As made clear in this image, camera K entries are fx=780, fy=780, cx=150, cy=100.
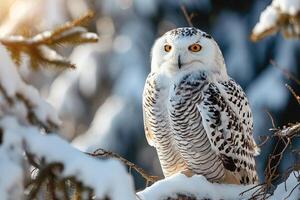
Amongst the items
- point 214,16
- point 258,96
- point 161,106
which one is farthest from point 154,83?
point 214,16

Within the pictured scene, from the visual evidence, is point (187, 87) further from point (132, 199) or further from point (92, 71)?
point (92, 71)

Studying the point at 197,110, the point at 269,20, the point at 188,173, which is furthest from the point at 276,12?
the point at 188,173

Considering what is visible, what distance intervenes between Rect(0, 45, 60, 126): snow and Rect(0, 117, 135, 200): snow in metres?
0.06

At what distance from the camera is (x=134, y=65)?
33.2ft

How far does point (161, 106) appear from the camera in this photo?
11.9 feet

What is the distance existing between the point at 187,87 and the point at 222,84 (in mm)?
187

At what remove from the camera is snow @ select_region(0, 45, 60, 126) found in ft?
5.36

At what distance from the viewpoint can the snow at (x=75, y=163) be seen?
1.58 meters

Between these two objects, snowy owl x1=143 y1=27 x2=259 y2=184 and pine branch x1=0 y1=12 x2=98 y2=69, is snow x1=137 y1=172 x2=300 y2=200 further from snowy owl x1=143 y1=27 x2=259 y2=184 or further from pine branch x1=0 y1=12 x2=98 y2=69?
pine branch x1=0 y1=12 x2=98 y2=69

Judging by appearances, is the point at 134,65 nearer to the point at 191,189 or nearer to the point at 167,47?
the point at 167,47

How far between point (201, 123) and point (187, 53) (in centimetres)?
33

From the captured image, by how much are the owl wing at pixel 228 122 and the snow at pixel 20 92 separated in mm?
1872

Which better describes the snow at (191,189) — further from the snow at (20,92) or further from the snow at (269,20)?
the snow at (20,92)

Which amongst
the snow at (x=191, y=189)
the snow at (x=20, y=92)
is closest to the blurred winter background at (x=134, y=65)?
the snow at (x=191, y=189)
